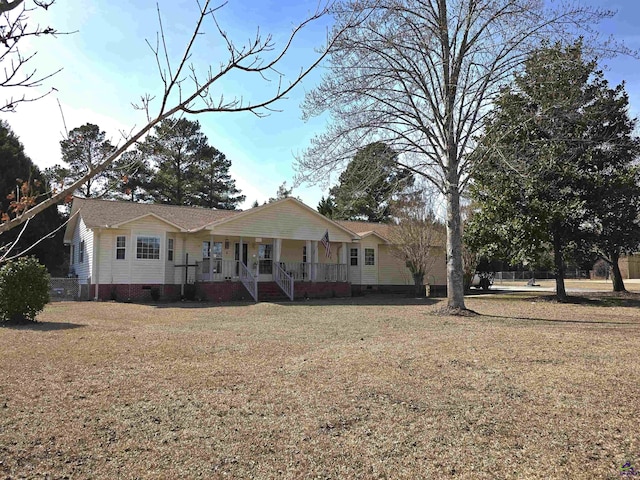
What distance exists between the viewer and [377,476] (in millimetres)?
3479

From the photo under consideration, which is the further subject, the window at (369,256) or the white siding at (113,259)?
the window at (369,256)

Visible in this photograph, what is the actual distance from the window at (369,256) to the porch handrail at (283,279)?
667 centimetres

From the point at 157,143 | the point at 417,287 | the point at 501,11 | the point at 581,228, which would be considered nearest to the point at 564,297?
the point at 581,228

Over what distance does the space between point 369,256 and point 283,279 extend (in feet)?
24.1

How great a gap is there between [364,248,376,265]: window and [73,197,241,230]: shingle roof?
825 cm

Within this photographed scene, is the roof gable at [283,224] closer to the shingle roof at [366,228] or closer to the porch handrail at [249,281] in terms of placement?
the porch handrail at [249,281]

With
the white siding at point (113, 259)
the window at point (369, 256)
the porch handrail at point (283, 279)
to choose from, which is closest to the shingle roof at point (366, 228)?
the window at point (369, 256)

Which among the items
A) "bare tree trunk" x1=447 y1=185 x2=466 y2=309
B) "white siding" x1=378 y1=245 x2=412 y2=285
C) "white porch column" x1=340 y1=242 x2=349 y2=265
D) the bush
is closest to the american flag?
"white porch column" x1=340 y1=242 x2=349 y2=265

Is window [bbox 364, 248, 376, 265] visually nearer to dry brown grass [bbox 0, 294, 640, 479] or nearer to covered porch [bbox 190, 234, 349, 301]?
covered porch [bbox 190, 234, 349, 301]

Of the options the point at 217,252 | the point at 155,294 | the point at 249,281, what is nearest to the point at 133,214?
the point at 155,294

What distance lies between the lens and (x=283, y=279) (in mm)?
21703

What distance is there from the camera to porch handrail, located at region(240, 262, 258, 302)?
20.2 m

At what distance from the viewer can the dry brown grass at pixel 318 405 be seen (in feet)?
12.1

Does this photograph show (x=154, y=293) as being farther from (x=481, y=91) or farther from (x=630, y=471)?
(x=630, y=471)
